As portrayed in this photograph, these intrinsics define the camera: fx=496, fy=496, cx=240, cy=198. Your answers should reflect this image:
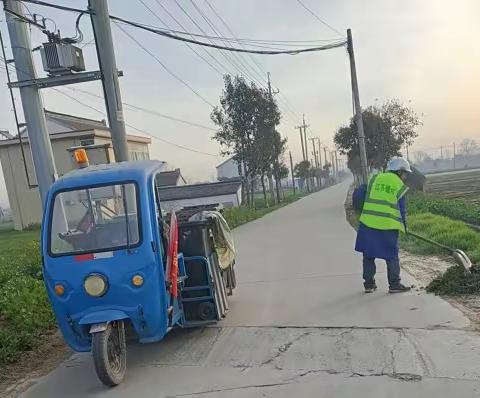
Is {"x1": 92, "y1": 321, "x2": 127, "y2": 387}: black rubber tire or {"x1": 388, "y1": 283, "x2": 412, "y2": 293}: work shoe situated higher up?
{"x1": 92, "y1": 321, "x2": 127, "y2": 387}: black rubber tire

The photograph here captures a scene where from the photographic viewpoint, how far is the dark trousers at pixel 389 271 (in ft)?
21.7

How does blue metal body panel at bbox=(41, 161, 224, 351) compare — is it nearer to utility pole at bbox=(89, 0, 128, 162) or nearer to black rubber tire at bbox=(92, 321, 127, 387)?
black rubber tire at bbox=(92, 321, 127, 387)

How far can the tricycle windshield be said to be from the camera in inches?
183

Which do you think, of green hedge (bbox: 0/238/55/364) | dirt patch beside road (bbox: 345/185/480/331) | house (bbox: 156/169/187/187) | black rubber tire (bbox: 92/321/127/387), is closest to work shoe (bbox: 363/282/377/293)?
dirt patch beside road (bbox: 345/185/480/331)

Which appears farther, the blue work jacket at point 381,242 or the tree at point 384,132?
the tree at point 384,132

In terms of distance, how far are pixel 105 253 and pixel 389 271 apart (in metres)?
3.89

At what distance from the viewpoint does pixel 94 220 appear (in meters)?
4.92

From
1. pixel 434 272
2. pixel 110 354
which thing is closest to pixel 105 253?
pixel 110 354

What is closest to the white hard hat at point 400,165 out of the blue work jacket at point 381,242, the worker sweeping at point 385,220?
the worker sweeping at point 385,220

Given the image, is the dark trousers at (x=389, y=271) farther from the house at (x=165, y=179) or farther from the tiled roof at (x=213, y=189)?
the tiled roof at (x=213, y=189)

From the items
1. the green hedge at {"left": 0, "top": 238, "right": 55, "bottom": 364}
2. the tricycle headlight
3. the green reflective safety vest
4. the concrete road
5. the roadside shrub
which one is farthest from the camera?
the roadside shrub

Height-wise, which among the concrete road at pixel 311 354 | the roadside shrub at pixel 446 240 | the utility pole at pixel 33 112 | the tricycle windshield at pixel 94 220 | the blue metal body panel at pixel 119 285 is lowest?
the roadside shrub at pixel 446 240

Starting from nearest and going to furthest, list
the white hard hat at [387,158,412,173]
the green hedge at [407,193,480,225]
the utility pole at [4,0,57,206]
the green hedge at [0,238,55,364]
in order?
1. the green hedge at [0,238,55,364]
2. the white hard hat at [387,158,412,173]
3. the utility pole at [4,0,57,206]
4. the green hedge at [407,193,480,225]

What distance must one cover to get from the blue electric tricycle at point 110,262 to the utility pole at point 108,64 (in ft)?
11.3
